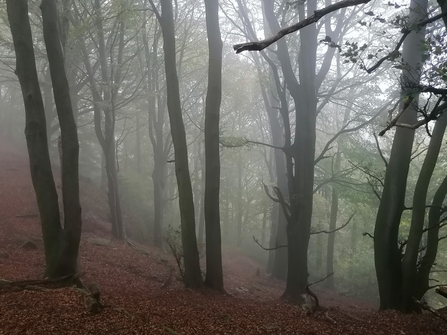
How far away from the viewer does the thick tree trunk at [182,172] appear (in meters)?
8.84

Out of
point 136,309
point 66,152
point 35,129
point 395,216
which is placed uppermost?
point 35,129

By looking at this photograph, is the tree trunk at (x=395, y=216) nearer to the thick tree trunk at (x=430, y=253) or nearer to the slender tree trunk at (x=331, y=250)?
the thick tree trunk at (x=430, y=253)

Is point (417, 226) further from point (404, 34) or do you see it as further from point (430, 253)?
point (404, 34)

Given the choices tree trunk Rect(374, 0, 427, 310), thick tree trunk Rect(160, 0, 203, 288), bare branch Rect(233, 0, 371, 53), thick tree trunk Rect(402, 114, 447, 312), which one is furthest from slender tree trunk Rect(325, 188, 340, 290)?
bare branch Rect(233, 0, 371, 53)

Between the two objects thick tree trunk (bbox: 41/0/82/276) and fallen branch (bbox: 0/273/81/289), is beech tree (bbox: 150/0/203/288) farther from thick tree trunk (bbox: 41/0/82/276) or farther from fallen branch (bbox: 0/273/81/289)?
fallen branch (bbox: 0/273/81/289)

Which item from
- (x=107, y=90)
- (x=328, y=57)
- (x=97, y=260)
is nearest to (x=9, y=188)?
(x=107, y=90)

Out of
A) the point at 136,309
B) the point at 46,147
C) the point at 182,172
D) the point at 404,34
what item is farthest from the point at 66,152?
the point at 404,34

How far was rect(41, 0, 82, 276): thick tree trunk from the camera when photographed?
686cm

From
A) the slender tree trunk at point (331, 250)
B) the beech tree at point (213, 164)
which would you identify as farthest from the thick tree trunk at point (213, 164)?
the slender tree trunk at point (331, 250)

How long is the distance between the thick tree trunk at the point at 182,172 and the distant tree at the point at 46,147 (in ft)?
8.16

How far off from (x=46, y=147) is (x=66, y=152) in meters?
0.33

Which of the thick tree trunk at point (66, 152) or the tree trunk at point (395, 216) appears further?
the tree trunk at point (395, 216)

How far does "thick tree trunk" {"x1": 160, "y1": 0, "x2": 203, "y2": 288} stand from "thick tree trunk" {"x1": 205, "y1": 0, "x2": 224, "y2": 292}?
1.18ft

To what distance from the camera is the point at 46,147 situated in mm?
6844
